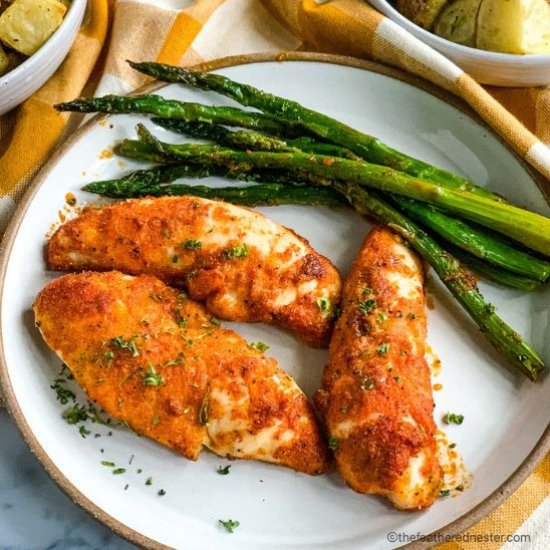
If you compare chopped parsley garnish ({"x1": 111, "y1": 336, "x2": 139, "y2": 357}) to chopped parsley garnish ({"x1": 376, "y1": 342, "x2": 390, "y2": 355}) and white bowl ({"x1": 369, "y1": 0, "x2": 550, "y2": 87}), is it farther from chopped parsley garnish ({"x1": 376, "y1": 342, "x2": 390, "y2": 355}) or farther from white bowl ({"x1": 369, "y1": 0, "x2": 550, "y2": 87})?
white bowl ({"x1": 369, "y1": 0, "x2": 550, "y2": 87})

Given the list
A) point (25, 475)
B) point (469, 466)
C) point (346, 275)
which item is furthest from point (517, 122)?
point (25, 475)

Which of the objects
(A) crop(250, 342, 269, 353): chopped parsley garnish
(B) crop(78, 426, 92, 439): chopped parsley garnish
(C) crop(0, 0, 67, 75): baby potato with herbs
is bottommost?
(B) crop(78, 426, 92, 439): chopped parsley garnish

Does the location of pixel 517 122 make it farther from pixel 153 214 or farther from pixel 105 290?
pixel 105 290

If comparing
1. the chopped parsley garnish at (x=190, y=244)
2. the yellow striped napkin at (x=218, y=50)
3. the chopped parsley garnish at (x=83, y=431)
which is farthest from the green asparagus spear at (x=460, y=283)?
the chopped parsley garnish at (x=83, y=431)

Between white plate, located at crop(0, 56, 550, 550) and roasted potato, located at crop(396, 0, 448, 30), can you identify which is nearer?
white plate, located at crop(0, 56, 550, 550)

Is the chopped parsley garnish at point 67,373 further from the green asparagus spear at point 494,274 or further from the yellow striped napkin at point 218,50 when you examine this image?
the green asparagus spear at point 494,274

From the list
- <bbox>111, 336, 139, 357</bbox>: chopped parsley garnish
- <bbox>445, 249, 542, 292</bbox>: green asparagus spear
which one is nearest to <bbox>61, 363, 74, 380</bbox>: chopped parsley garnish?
<bbox>111, 336, 139, 357</bbox>: chopped parsley garnish
